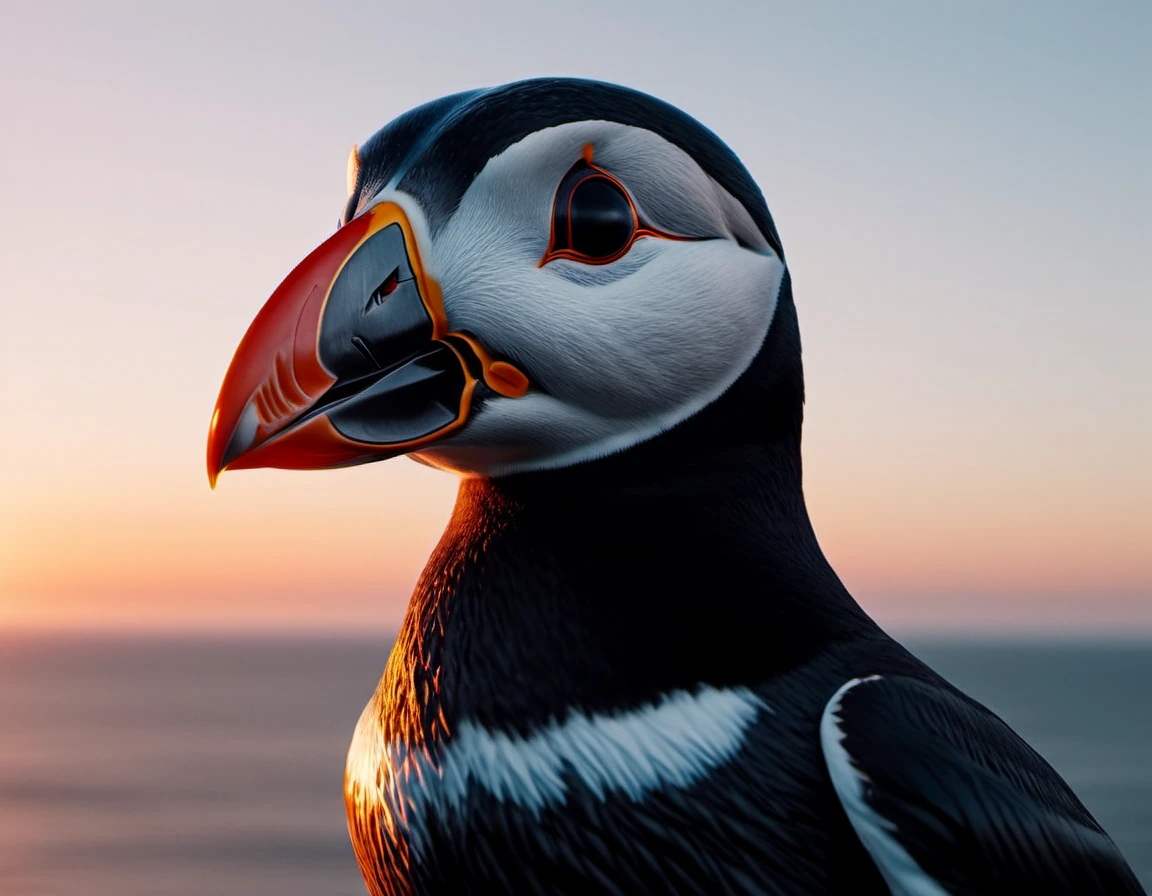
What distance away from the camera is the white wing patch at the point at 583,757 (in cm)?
142

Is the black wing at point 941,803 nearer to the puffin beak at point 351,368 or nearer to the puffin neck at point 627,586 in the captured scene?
the puffin neck at point 627,586

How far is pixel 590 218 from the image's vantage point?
1513 millimetres

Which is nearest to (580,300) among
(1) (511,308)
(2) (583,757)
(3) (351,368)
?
(1) (511,308)

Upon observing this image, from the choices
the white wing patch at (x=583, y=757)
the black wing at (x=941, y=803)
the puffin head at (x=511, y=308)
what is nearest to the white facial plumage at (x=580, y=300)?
the puffin head at (x=511, y=308)

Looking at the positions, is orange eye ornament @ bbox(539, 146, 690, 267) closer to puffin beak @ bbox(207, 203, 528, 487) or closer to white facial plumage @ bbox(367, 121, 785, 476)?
white facial plumage @ bbox(367, 121, 785, 476)

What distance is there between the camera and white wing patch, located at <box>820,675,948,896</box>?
1427 millimetres

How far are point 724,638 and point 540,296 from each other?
48cm

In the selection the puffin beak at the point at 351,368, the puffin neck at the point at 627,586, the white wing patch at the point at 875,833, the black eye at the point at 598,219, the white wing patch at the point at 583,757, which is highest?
the black eye at the point at 598,219

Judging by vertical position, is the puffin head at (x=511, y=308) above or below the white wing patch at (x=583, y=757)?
above

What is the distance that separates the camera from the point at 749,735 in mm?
1473

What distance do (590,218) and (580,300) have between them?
0.10 meters

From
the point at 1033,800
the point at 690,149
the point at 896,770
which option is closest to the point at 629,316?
the point at 690,149

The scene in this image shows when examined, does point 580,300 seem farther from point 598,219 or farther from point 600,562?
point 600,562

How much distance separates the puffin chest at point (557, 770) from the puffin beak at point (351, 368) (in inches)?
14.9
